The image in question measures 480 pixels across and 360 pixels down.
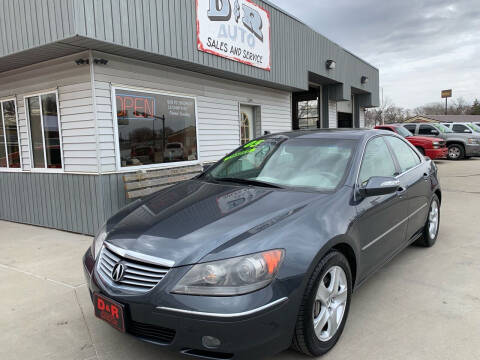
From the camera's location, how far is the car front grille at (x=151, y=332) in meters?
2.07

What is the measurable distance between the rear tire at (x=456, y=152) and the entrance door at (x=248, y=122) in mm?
13602

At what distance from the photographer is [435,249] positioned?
471 centimetres

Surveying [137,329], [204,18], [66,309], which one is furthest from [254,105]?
[137,329]

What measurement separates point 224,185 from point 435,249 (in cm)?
318

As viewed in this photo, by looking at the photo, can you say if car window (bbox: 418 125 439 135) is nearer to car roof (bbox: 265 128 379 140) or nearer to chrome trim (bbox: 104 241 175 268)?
car roof (bbox: 265 128 379 140)

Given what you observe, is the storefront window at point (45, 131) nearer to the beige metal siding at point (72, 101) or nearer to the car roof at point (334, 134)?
the beige metal siding at point (72, 101)

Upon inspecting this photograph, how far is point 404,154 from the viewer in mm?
4227

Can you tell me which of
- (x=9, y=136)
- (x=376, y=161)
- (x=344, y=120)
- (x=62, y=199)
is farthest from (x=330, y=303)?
(x=344, y=120)

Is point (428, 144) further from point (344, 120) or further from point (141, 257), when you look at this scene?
point (141, 257)

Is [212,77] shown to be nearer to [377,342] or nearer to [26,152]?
[26,152]

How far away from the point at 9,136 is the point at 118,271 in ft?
19.7

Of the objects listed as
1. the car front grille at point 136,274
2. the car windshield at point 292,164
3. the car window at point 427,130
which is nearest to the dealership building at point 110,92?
the car windshield at point 292,164

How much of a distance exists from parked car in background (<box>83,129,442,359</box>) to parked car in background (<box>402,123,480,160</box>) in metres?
16.1

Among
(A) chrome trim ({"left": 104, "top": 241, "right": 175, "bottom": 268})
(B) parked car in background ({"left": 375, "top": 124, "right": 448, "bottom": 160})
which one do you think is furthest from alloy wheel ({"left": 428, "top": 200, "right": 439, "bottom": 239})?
(B) parked car in background ({"left": 375, "top": 124, "right": 448, "bottom": 160})
